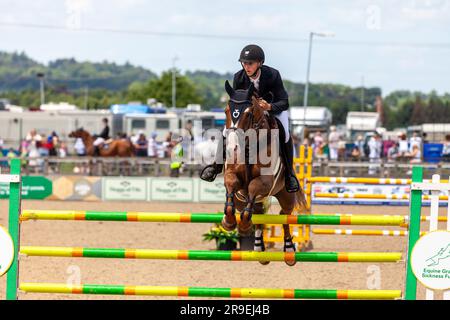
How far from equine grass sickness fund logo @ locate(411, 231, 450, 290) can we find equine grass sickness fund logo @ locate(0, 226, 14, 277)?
11.2 ft

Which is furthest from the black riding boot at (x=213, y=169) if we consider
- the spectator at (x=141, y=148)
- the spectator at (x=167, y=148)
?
the spectator at (x=141, y=148)

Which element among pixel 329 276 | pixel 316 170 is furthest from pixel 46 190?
pixel 329 276

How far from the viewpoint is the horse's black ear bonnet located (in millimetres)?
6438

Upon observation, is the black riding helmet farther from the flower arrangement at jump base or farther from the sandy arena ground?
the flower arrangement at jump base

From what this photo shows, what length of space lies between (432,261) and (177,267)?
5.94 metres

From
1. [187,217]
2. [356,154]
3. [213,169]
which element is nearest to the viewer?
[187,217]

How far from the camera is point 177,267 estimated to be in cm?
1176

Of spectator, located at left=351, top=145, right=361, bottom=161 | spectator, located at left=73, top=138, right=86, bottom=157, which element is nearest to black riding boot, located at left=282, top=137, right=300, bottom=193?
spectator, located at left=351, top=145, right=361, bottom=161

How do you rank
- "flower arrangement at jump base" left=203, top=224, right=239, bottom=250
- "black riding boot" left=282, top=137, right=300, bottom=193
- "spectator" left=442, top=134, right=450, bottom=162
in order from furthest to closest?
1. "spectator" left=442, top=134, right=450, bottom=162
2. "flower arrangement at jump base" left=203, top=224, right=239, bottom=250
3. "black riding boot" left=282, top=137, right=300, bottom=193

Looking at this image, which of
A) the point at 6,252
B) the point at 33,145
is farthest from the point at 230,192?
the point at 33,145

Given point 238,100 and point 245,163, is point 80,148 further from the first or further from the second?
point 245,163

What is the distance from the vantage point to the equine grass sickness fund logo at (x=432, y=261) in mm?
6410

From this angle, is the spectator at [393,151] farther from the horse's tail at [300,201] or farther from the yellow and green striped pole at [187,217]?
the yellow and green striped pole at [187,217]
